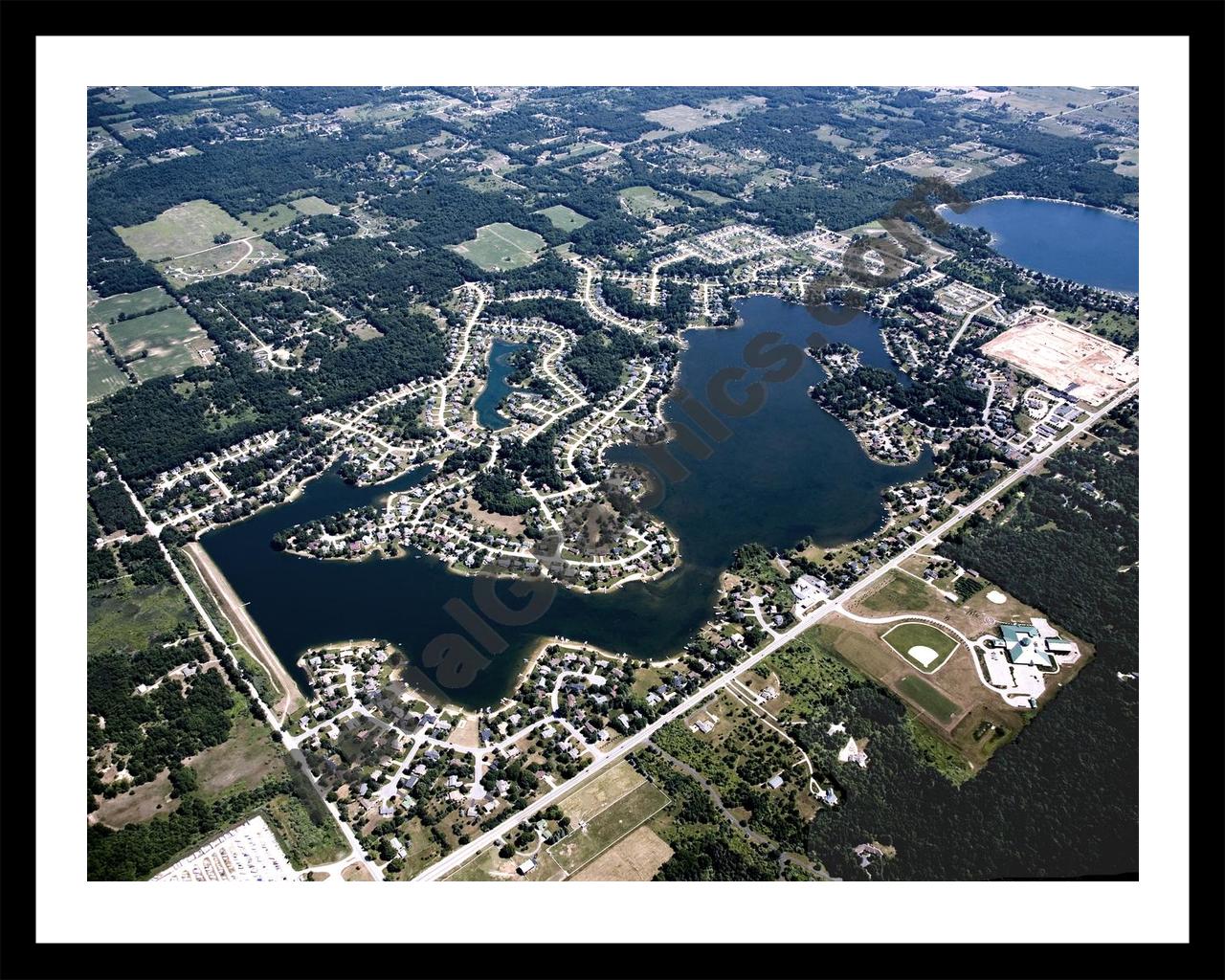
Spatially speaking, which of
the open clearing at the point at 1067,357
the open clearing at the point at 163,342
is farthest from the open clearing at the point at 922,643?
the open clearing at the point at 163,342

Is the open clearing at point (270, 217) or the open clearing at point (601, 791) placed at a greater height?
the open clearing at point (270, 217)

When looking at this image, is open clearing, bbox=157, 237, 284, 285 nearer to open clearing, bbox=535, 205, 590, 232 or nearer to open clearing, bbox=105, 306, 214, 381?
open clearing, bbox=105, 306, 214, 381

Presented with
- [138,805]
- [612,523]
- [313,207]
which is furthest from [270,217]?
[138,805]

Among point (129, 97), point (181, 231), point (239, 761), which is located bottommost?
point (239, 761)

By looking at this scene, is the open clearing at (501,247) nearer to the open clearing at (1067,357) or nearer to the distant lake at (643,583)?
the distant lake at (643,583)

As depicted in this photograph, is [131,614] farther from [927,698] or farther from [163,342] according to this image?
[927,698]
